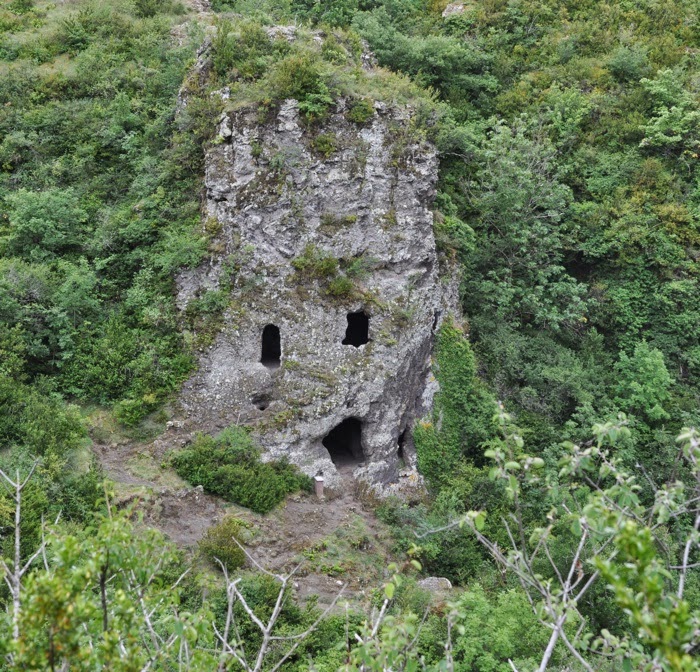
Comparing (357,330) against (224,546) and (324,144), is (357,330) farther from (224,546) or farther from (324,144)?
(224,546)

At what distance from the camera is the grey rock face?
13.4 m

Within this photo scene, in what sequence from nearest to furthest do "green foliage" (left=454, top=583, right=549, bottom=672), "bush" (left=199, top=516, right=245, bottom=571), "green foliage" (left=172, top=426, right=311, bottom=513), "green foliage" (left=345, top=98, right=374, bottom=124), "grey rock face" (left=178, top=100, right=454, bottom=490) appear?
1. "green foliage" (left=454, top=583, right=549, bottom=672)
2. "bush" (left=199, top=516, right=245, bottom=571)
3. "green foliage" (left=172, top=426, right=311, bottom=513)
4. "grey rock face" (left=178, top=100, right=454, bottom=490)
5. "green foliage" (left=345, top=98, right=374, bottom=124)

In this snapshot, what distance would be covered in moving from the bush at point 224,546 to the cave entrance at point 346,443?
4022 millimetres

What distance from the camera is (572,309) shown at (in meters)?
16.6

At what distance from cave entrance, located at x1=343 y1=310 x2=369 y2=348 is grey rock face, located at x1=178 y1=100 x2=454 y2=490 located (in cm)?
89

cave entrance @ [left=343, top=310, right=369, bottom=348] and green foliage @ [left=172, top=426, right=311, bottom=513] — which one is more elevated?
cave entrance @ [left=343, top=310, right=369, bottom=348]

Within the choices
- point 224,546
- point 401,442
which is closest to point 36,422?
point 224,546

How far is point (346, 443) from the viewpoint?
50.4 feet

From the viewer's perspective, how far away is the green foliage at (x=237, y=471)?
12.0 meters

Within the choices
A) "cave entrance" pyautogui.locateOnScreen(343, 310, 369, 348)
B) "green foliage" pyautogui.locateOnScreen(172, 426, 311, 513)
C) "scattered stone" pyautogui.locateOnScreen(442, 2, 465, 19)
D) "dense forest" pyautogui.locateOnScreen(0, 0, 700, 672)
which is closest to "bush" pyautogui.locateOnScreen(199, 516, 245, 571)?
"dense forest" pyautogui.locateOnScreen(0, 0, 700, 672)

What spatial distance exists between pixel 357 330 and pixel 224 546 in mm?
6545

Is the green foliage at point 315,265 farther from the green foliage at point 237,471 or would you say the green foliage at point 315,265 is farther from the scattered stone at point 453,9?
the scattered stone at point 453,9

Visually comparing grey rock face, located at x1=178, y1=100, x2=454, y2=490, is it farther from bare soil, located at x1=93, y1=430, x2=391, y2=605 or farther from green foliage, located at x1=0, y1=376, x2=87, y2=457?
green foliage, located at x1=0, y1=376, x2=87, y2=457

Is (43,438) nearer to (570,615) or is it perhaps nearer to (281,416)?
(281,416)
